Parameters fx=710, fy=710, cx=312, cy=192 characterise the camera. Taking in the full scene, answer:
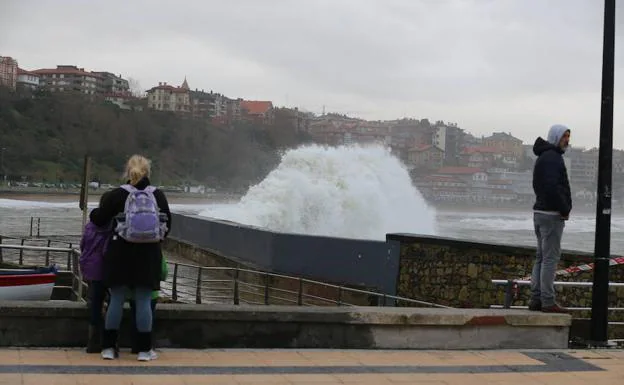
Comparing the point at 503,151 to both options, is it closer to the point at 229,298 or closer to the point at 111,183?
the point at 111,183

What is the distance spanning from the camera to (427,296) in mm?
12445

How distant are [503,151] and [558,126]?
503 feet

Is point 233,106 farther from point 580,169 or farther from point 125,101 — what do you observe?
point 580,169

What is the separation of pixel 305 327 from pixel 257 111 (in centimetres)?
14375

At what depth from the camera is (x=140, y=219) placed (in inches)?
207

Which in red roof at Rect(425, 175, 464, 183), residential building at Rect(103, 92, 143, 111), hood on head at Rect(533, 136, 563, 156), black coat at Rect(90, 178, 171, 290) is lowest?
black coat at Rect(90, 178, 171, 290)

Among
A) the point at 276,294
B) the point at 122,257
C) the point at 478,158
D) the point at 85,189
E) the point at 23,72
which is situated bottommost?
the point at 276,294

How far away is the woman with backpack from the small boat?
18.0 ft

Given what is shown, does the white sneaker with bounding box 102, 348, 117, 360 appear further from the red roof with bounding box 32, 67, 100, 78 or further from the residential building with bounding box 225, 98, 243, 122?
the red roof with bounding box 32, 67, 100, 78

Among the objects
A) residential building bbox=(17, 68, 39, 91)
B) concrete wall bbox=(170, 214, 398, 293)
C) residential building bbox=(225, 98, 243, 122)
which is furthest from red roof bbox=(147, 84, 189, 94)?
concrete wall bbox=(170, 214, 398, 293)

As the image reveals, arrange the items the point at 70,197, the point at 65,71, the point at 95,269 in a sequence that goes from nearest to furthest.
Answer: the point at 95,269
the point at 70,197
the point at 65,71

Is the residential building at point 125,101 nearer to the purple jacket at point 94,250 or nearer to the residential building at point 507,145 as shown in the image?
the residential building at point 507,145

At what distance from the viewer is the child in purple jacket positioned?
5473 millimetres

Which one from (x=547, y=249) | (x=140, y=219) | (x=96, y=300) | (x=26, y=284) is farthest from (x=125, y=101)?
(x=140, y=219)
